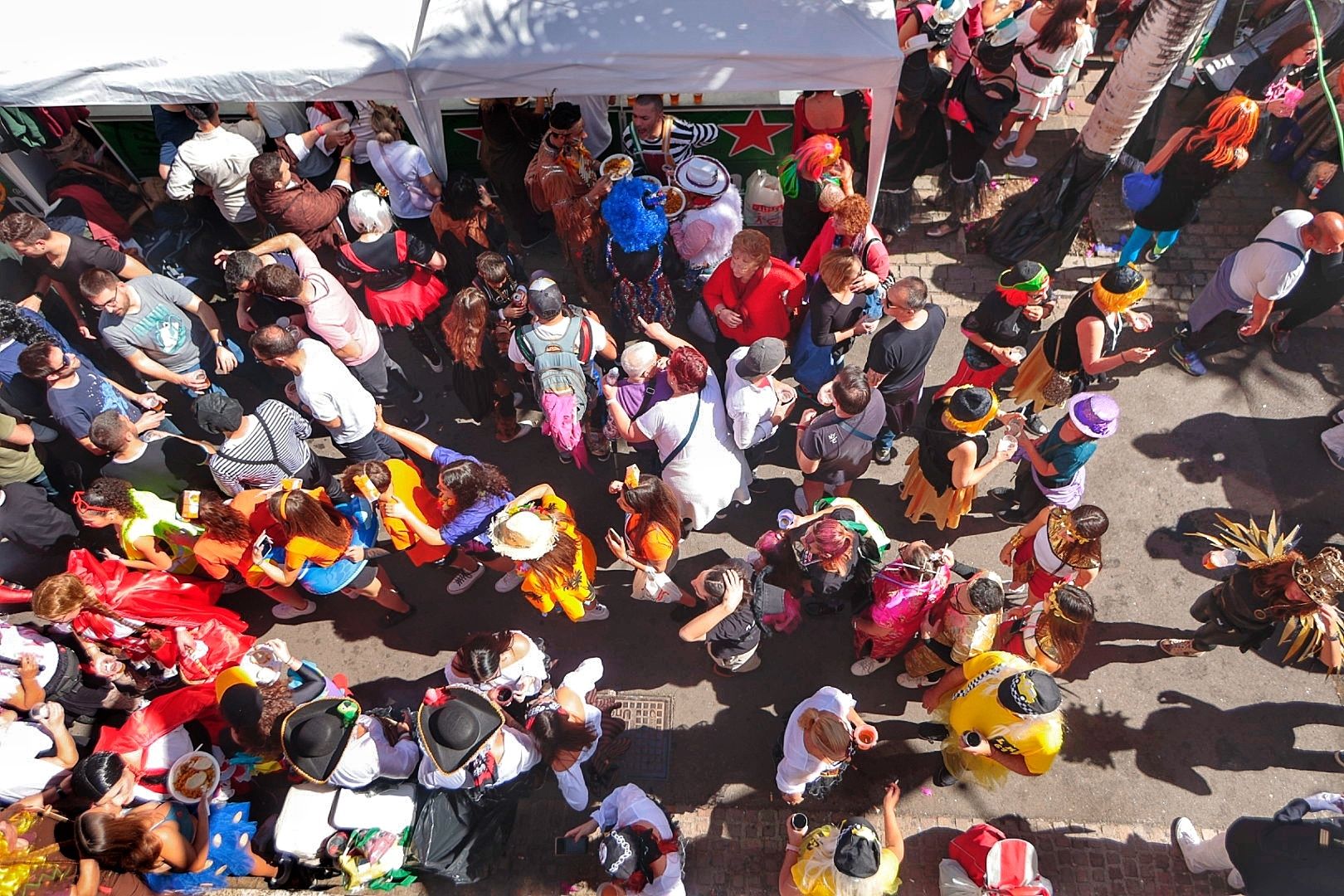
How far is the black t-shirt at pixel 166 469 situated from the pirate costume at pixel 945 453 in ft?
15.7

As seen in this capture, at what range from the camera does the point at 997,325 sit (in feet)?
16.9

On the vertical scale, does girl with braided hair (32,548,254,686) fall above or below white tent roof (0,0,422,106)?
below

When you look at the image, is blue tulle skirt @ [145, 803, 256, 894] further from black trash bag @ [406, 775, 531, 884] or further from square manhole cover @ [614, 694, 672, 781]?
square manhole cover @ [614, 694, 672, 781]

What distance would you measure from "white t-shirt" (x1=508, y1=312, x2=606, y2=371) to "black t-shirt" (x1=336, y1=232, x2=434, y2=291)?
1061 millimetres

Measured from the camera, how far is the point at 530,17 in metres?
5.62

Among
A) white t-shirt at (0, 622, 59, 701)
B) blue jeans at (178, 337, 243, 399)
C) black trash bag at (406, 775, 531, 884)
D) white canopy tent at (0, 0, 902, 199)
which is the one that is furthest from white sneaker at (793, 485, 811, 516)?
white t-shirt at (0, 622, 59, 701)

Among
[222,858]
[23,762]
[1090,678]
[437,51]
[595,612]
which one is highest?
[437,51]

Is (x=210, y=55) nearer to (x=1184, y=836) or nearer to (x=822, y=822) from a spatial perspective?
(x=822, y=822)

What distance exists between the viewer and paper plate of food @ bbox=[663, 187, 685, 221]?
575cm

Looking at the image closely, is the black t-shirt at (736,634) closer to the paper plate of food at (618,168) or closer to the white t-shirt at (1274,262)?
the paper plate of food at (618,168)

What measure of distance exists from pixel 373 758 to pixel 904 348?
3920mm

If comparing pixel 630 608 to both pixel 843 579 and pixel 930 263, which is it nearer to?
pixel 843 579

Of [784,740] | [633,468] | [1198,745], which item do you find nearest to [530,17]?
[633,468]

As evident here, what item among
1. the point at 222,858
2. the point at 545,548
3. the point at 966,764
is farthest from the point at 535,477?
the point at 966,764
